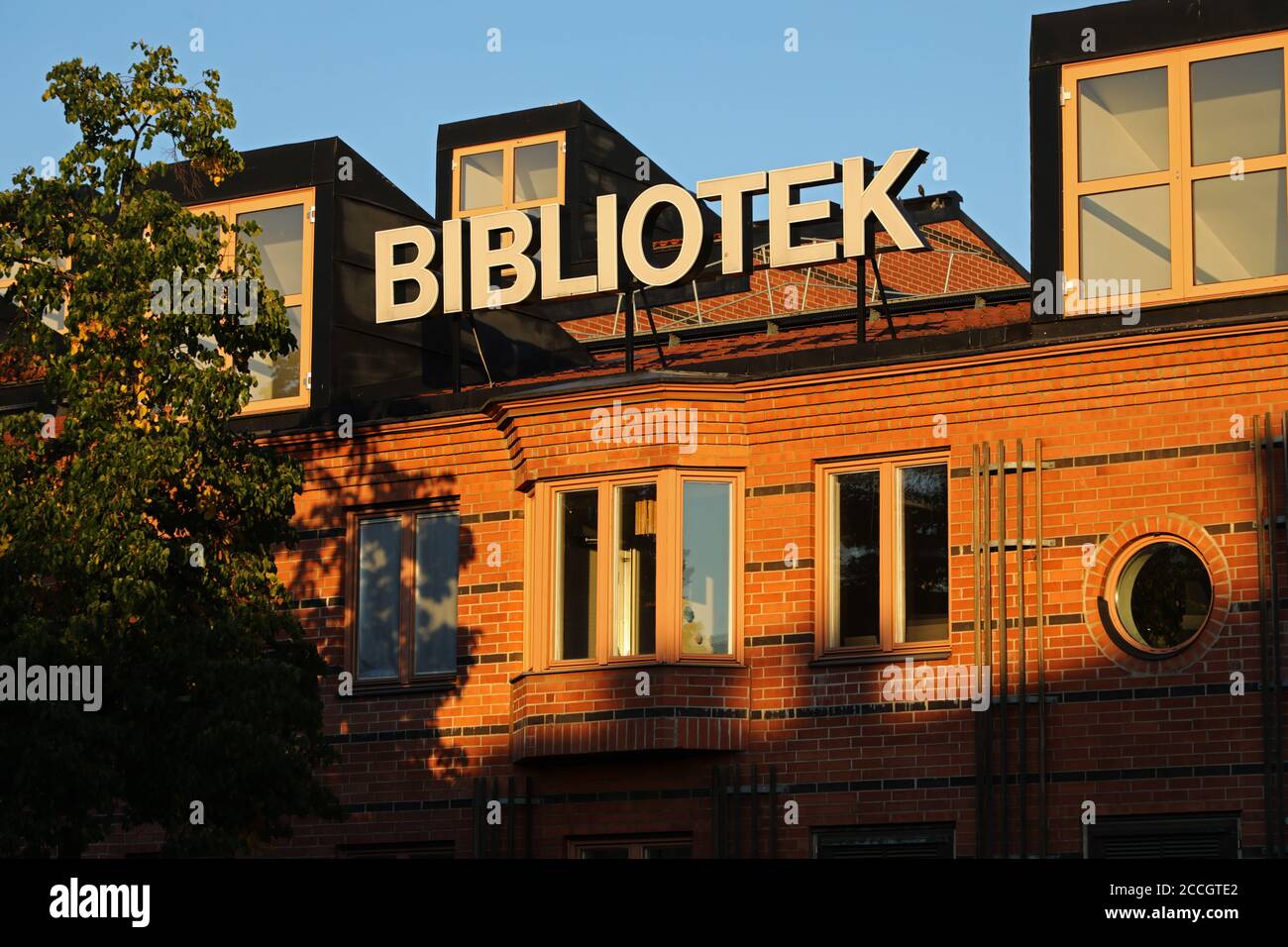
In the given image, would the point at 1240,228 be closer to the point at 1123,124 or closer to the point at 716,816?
the point at 1123,124

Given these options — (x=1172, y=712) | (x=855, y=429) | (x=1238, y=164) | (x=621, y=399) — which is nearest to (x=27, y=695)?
(x=621, y=399)

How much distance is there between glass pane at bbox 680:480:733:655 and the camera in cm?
2233

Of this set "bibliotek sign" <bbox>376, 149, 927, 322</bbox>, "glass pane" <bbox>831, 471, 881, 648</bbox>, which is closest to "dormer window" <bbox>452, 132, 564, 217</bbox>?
"bibliotek sign" <bbox>376, 149, 927, 322</bbox>

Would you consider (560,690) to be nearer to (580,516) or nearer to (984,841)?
(580,516)

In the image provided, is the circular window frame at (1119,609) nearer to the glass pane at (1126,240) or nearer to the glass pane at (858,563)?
the glass pane at (858,563)

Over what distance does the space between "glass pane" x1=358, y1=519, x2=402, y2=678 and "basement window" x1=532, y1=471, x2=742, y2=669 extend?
2.23m

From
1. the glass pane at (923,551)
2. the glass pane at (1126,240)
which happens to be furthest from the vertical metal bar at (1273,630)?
the glass pane at (923,551)

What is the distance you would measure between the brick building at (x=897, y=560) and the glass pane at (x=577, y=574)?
4 cm

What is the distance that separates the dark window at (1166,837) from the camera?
1980 cm

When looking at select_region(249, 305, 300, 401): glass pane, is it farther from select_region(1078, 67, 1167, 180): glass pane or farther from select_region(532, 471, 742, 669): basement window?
select_region(1078, 67, 1167, 180): glass pane

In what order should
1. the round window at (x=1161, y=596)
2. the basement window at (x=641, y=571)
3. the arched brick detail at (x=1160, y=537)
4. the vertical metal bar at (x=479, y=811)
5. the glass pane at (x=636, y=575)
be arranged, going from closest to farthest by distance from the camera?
the arched brick detail at (x=1160, y=537) < the round window at (x=1161, y=596) < the basement window at (x=641, y=571) < the glass pane at (x=636, y=575) < the vertical metal bar at (x=479, y=811)

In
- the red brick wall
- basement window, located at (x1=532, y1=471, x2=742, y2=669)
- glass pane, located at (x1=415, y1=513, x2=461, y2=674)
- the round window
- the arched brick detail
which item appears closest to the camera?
the arched brick detail
